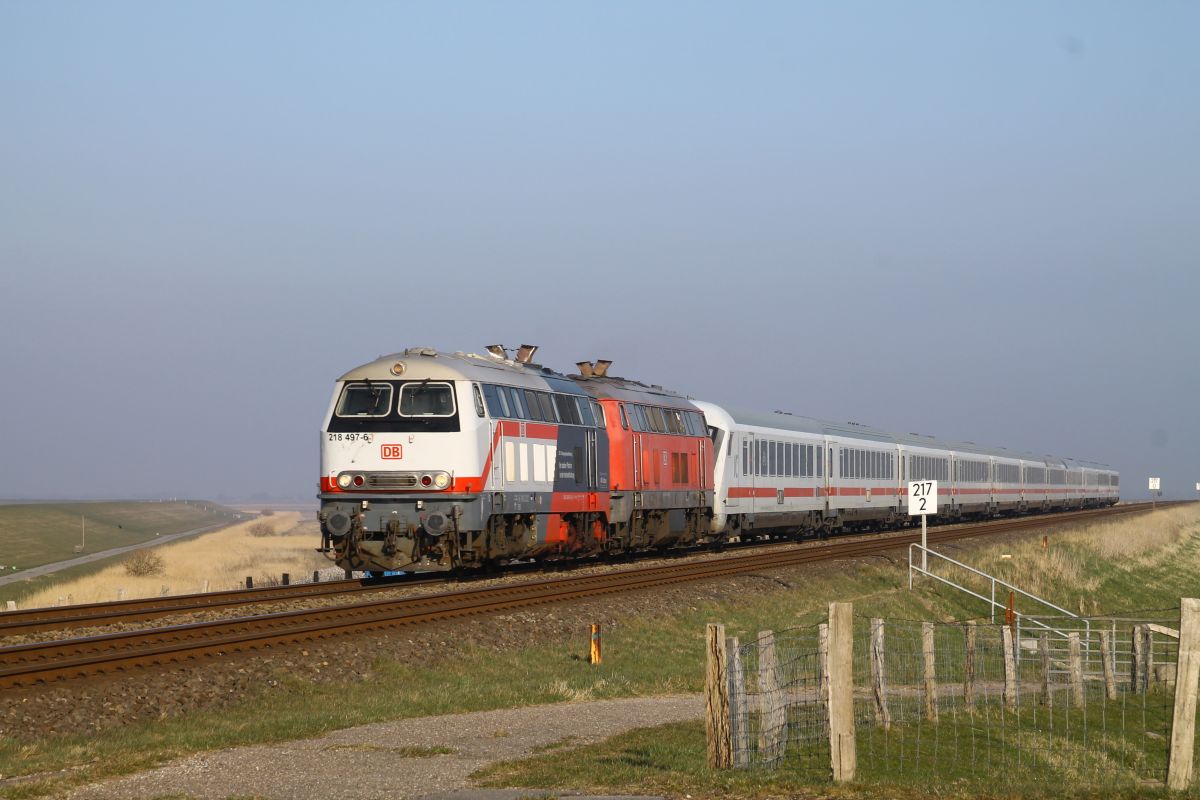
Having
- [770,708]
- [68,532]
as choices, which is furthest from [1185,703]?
[68,532]

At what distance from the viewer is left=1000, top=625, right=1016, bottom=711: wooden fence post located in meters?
19.2

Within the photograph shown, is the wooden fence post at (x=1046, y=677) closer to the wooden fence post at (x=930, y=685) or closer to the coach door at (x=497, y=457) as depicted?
the wooden fence post at (x=930, y=685)

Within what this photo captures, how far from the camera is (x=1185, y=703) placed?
37.0ft

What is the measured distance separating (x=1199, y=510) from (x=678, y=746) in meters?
103

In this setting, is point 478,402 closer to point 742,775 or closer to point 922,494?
point 922,494

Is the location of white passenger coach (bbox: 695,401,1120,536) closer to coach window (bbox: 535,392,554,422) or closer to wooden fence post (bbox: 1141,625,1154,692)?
coach window (bbox: 535,392,554,422)

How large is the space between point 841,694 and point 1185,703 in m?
2.71

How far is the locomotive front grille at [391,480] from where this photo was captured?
87.3 ft

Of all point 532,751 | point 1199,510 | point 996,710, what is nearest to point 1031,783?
point 532,751

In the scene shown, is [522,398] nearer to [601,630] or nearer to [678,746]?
[601,630]

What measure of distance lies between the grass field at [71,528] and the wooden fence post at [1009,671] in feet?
269

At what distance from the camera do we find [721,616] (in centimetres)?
2789

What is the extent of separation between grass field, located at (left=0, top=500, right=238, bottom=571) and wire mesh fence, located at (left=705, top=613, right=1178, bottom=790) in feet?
263

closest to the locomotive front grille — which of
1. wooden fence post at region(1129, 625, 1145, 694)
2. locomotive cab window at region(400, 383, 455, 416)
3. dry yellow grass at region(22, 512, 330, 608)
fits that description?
locomotive cab window at region(400, 383, 455, 416)
